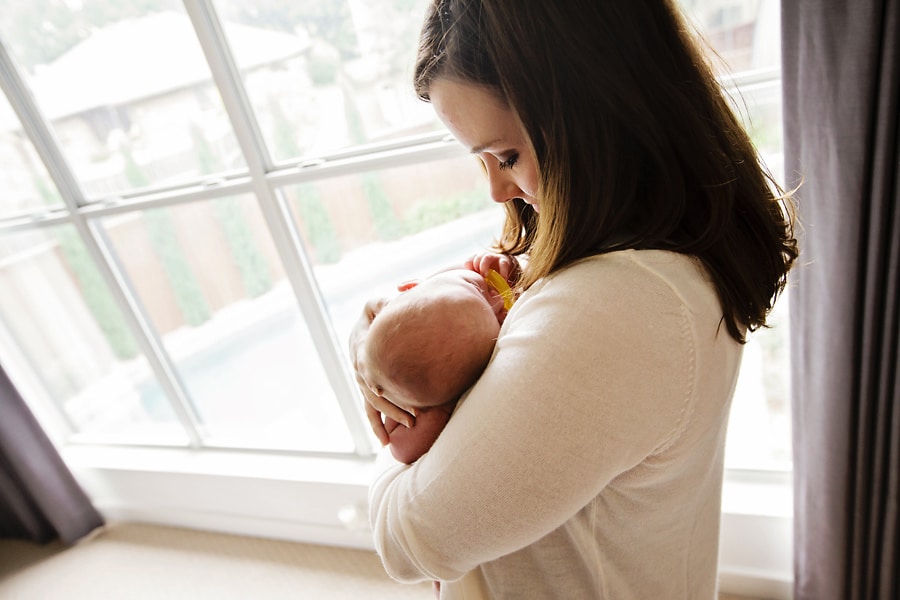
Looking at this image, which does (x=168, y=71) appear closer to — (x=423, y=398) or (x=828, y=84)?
(x=423, y=398)

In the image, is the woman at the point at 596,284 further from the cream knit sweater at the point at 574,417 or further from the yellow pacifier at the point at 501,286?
the yellow pacifier at the point at 501,286

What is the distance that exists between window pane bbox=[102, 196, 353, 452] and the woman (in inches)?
55.8

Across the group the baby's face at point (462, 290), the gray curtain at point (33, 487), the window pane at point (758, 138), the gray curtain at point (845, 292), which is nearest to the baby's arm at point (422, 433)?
the baby's face at point (462, 290)

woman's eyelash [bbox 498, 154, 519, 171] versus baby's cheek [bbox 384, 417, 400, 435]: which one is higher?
woman's eyelash [bbox 498, 154, 519, 171]

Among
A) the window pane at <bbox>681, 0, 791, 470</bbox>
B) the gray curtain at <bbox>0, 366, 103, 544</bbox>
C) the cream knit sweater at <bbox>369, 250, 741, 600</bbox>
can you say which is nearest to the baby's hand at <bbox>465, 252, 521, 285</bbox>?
the cream knit sweater at <bbox>369, 250, 741, 600</bbox>

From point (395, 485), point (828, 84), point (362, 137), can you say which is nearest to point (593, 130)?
point (395, 485)

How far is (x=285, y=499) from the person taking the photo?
7.04ft

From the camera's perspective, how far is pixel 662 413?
54cm

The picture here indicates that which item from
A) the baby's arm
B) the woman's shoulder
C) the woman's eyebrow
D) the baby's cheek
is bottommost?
the baby's cheek

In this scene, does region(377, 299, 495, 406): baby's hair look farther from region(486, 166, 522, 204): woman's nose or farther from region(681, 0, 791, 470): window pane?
region(681, 0, 791, 470): window pane

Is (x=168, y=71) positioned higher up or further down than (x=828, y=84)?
higher up

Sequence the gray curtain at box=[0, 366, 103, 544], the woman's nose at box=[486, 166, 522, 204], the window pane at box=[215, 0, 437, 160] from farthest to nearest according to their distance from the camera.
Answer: the gray curtain at box=[0, 366, 103, 544], the window pane at box=[215, 0, 437, 160], the woman's nose at box=[486, 166, 522, 204]

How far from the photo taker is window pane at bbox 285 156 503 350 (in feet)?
5.35

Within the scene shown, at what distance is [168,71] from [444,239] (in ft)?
3.22
